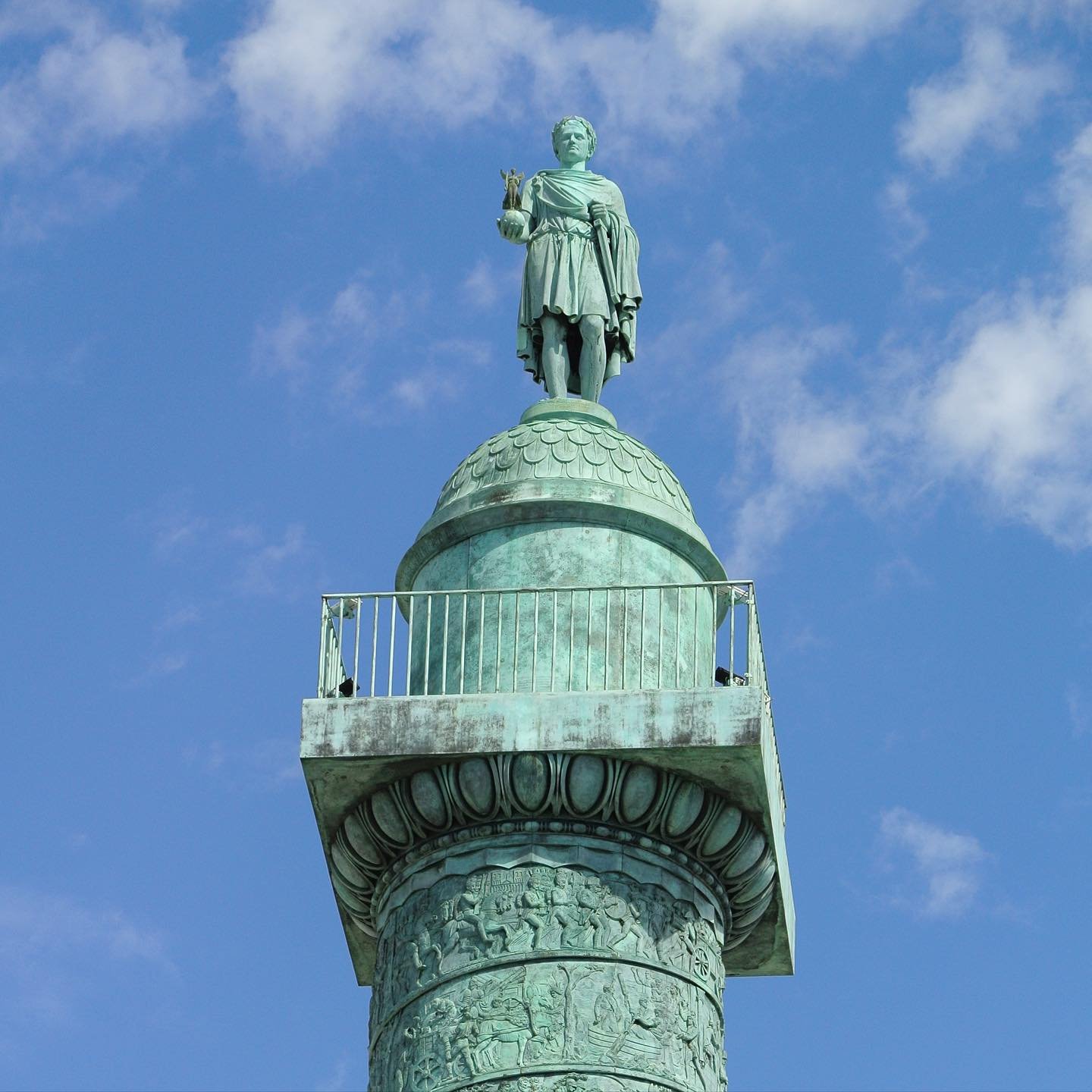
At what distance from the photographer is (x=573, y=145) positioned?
25750mm

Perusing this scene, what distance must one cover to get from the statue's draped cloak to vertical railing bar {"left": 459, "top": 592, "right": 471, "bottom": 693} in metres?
3.76

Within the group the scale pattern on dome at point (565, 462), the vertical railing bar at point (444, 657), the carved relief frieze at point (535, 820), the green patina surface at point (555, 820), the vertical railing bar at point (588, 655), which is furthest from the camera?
the scale pattern on dome at point (565, 462)

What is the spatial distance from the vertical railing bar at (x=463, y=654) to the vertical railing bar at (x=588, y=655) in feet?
3.12

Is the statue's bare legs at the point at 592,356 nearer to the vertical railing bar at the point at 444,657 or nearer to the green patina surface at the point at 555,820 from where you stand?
the green patina surface at the point at 555,820

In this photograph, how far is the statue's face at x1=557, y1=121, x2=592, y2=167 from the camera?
25.8 meters

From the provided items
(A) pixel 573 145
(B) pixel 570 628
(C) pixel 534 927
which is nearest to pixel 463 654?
(B) pixel 570 628

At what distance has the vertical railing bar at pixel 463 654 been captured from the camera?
→ 21656mm

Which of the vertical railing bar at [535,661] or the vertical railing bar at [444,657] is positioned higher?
the vertical railing bar at [444,657]

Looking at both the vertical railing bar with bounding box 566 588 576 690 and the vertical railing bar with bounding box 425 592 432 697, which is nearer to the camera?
the vertical railing bar with bounding box 566 588 576 690

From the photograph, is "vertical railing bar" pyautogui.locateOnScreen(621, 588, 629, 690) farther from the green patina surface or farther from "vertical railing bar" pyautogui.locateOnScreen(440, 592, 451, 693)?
Result: "vertical railing bar" pyautogui.locateOnScreen(440, 592, 451, 693)

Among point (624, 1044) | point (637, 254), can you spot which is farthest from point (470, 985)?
point (637, 254)

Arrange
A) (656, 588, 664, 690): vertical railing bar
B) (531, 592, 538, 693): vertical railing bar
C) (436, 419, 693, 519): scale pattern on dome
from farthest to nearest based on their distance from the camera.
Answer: (436, 419, 693, 519): scale pattern on dome → (656, 588, 664, 690): vertical railing bar → (531, 592, 538, 693): vertical railing bar

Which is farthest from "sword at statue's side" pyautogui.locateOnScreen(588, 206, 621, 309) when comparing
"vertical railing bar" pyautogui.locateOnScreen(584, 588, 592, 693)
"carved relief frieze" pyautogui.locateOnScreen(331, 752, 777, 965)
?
"carved relief frieze" pyautogui.locateOnScreen(331, 752, 777, 965)

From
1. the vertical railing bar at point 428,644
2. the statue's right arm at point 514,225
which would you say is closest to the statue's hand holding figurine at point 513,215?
the statue's right arm at point 514,225
